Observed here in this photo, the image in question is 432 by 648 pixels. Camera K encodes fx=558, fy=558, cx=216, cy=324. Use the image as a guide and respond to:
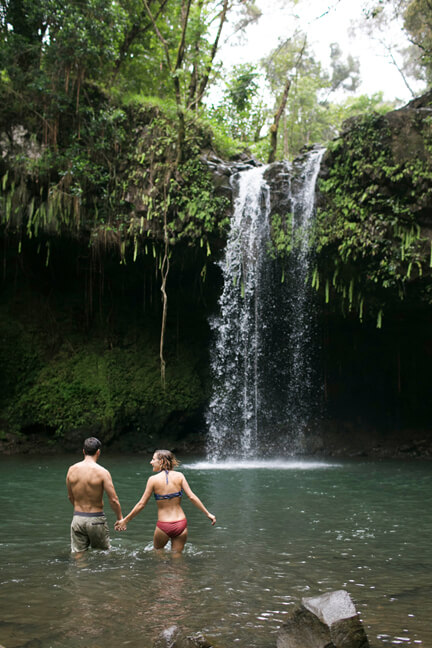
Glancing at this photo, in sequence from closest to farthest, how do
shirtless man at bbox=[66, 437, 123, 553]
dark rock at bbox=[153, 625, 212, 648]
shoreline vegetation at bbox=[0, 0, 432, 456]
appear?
dark rock at bbox=[153, 625, 212, 648] < shirtless man at bbox=[66, 437, 123, 553] < shoreline vegetation at bbox=[0, 0, 432, 456]

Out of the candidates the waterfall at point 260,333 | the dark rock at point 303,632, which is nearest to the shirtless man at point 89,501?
the dark rock at point 303,632

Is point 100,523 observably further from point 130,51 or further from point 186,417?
point 130,51

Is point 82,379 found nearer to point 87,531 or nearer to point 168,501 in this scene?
point 87,531

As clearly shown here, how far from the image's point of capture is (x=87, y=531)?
5.42 m

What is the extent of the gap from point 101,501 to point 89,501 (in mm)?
138

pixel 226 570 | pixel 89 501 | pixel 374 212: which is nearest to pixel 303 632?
pixel 226 570

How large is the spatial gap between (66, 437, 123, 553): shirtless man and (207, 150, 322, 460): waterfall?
9.36 metres

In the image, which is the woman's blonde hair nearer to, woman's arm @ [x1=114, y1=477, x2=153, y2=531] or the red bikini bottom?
woman's arm @ [x1=114, y1=477, x2=153, y2=531]

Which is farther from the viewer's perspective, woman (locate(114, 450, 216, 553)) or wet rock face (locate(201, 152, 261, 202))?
wet rock face (locate(201, 152, 261, 202))

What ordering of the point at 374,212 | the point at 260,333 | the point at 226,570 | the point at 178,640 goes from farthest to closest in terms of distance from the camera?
the point at 260,333 < the point at 374,212 < the point at 226,570 < the point at 178,640

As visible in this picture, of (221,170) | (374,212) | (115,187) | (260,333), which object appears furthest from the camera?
(260,333)

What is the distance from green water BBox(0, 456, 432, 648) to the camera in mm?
3736

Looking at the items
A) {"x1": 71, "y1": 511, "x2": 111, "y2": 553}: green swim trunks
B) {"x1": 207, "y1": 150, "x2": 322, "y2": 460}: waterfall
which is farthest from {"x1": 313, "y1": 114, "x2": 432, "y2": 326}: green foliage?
{"x1": 71, "y1": 511, "x2": 111, "y2": 553}: green swim trunks

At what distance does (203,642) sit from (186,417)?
519 inches
